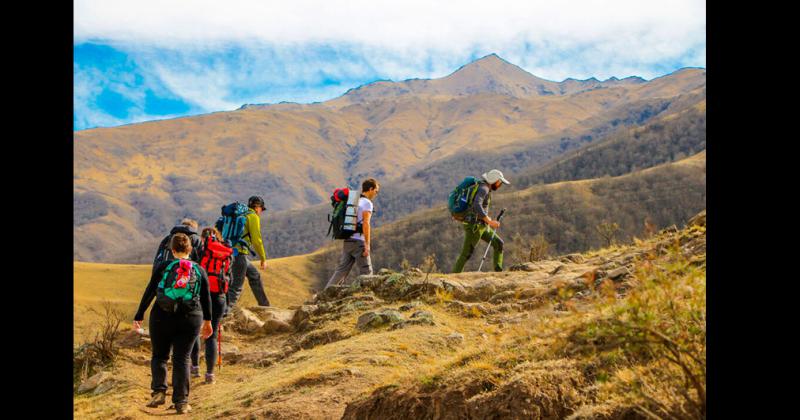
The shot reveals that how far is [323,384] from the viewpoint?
738 cm

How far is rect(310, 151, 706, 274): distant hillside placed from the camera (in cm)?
7544

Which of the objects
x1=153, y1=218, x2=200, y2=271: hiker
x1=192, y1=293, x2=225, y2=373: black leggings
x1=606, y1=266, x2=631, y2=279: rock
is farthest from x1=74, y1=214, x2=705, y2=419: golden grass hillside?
x1=153, y1=218, x2=200, y2=271: hiker

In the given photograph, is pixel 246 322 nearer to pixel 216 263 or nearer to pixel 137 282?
pixel 216 263

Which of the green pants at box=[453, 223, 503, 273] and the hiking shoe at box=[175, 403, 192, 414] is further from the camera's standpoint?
the green pants at box=[453, 223, 503, 273]

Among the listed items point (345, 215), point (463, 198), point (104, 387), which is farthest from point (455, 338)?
point (104, 387)

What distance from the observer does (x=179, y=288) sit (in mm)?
7180

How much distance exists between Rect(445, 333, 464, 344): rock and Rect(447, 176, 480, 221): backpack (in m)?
3.77

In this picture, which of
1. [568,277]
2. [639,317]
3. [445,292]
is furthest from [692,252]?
[639,317]

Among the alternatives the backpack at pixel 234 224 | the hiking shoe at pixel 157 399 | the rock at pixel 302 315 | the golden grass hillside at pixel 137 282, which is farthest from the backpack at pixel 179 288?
the golden grass hillside at pixel 137 282

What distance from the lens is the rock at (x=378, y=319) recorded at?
32.9ft

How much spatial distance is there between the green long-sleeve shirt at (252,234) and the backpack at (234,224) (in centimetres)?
5

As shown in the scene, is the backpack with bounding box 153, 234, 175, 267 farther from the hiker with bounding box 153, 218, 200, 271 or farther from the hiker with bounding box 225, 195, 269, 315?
the hiker with bounding box 225, 195, 269, 315

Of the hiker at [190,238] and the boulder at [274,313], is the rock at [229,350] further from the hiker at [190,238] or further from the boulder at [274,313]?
the hiker at [190,238]

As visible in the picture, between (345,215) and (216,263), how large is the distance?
3084 mm
